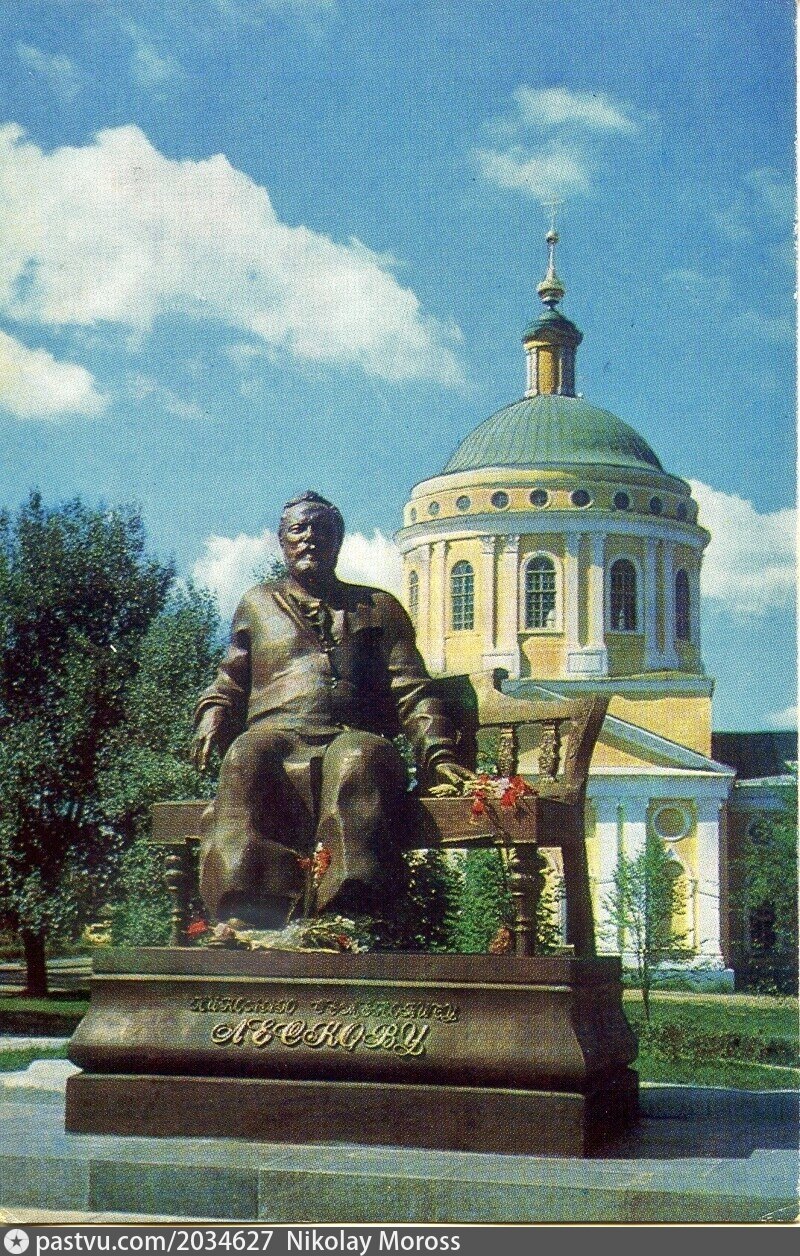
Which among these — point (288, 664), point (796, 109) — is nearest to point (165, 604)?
point (288, 664)

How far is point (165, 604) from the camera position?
1930cm

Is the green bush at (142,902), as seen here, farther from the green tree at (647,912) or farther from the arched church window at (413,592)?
the arched church window at (413,592)

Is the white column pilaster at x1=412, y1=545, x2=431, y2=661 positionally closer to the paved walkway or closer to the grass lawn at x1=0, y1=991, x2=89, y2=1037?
the grass lawn at x1=0, y1=991, x2=89, y2=1037

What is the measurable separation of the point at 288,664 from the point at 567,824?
1334mm

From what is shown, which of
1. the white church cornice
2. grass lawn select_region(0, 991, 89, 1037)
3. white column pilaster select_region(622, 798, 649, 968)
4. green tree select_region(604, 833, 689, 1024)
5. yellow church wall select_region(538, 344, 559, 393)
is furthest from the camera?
yellow church wall select_region(538, 344, 559, 393)

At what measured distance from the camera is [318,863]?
5.99m

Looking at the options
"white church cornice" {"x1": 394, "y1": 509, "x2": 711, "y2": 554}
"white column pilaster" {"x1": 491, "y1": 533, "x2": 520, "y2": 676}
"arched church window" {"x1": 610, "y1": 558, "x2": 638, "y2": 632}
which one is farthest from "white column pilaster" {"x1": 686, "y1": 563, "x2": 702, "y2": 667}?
"white column pilaster" {"x1": 491, "y1": 533, "x2": 520, "y2": 676}

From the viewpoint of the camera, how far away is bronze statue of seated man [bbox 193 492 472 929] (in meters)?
6.00

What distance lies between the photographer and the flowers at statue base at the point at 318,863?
598 centimetres

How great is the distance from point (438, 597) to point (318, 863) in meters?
31.2

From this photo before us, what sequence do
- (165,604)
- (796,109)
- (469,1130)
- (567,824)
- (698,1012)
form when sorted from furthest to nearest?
(698,1012), (165,604), (567,824), (796,109), (469,1130)

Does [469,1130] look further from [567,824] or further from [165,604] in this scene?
[165,604]

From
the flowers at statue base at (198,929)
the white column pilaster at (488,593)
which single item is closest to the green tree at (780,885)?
the flowers at statue base at (198,929)
